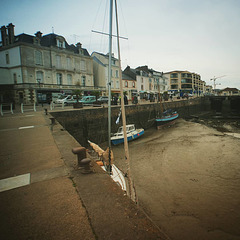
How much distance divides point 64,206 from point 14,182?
156 centimetres

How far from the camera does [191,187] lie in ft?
24.8

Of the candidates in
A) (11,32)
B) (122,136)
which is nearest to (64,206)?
(122,136)

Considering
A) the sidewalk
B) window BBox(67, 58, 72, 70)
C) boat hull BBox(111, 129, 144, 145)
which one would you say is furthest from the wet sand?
window BBox(67, 58, 72, 70)

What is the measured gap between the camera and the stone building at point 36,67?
27312 millimetres

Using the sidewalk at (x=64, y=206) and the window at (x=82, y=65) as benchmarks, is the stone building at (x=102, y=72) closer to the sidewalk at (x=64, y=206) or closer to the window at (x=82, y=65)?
the window at (x=82, y=65)

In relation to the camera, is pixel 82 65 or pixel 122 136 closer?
pixel 122 136

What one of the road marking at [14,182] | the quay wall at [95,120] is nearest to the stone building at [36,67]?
the quay wall at [95,120]

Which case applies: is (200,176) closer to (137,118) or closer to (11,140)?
(11,140)

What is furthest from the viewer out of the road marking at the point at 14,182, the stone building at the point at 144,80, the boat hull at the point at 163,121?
the stone building at the point at 144,80

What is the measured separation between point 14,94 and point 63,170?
30.4 m

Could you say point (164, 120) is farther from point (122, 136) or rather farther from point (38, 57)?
point (38, 57)

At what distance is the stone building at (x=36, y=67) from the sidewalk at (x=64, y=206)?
84.9 ft

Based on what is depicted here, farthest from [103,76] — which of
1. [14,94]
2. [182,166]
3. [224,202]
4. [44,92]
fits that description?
[224,202]

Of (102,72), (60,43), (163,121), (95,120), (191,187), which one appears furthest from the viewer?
(102,72)
